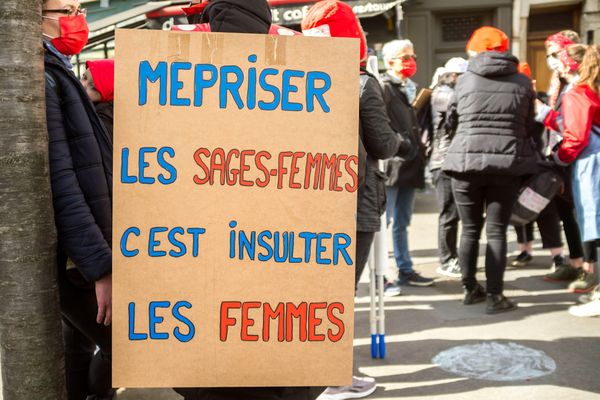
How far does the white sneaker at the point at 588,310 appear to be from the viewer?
200 inches

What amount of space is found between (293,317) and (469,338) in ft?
9.12

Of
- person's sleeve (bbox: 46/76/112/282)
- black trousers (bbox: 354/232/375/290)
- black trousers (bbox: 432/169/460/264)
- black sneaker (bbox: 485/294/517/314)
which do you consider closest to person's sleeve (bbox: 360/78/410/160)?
black trousers (bbox: 354/232/375/290)

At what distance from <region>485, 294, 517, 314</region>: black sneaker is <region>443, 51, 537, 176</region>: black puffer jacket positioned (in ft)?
3.06

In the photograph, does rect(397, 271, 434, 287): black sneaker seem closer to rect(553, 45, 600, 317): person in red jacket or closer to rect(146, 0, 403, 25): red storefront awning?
rect(553, 45, 600, 317): person in red jacket

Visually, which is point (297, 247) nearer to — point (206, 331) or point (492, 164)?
point (206, 331)

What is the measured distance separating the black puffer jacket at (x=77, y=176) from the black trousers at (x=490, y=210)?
126 inches

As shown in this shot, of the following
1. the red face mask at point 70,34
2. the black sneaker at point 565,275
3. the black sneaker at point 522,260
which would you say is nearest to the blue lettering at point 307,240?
the red face mask at point 70,34

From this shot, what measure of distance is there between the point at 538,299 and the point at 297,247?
156 inches

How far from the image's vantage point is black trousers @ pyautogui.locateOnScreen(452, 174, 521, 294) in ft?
16.7

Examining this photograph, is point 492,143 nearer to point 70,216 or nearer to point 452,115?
point 452,115

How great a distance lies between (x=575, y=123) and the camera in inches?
199

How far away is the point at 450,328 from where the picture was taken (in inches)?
195

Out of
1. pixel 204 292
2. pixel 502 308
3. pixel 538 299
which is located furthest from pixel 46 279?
pixel 538 299

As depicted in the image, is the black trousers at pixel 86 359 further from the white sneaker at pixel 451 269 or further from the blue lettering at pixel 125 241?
the white sneaker at pixel 451 269
